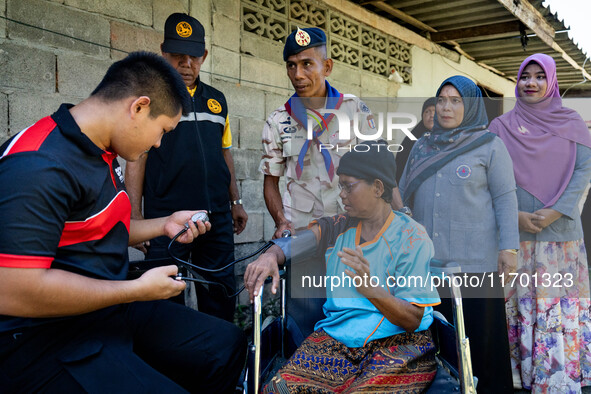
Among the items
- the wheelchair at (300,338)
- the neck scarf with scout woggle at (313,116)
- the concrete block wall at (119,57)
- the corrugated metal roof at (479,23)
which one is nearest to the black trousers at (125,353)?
the wheelchair at (300,338)

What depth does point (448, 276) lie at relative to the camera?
1.86 metres

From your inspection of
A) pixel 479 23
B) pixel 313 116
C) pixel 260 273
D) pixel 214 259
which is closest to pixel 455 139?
pixel 313 116

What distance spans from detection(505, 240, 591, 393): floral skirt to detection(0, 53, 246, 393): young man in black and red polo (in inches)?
85.1

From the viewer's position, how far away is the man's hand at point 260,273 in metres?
1.92

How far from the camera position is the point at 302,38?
2.61 metres

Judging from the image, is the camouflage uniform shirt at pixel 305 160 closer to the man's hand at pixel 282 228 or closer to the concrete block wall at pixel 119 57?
the man's hand at pixel 282 228

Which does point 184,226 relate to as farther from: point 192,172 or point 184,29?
point 184,29

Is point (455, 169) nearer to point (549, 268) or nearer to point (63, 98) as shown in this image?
point (549, 268)

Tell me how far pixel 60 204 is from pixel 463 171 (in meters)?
1.88

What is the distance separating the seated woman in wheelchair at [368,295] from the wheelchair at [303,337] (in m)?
0.08

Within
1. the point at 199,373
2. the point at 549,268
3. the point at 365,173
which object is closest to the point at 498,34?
the point at 549,268

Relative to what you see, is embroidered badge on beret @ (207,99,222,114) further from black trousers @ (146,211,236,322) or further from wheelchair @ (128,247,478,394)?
wheelchair @ (128,247,478,394)

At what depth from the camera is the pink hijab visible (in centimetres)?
259

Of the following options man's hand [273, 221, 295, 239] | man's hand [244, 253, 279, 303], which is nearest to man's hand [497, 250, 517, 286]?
man's hand [273, 221, 295, 239]
